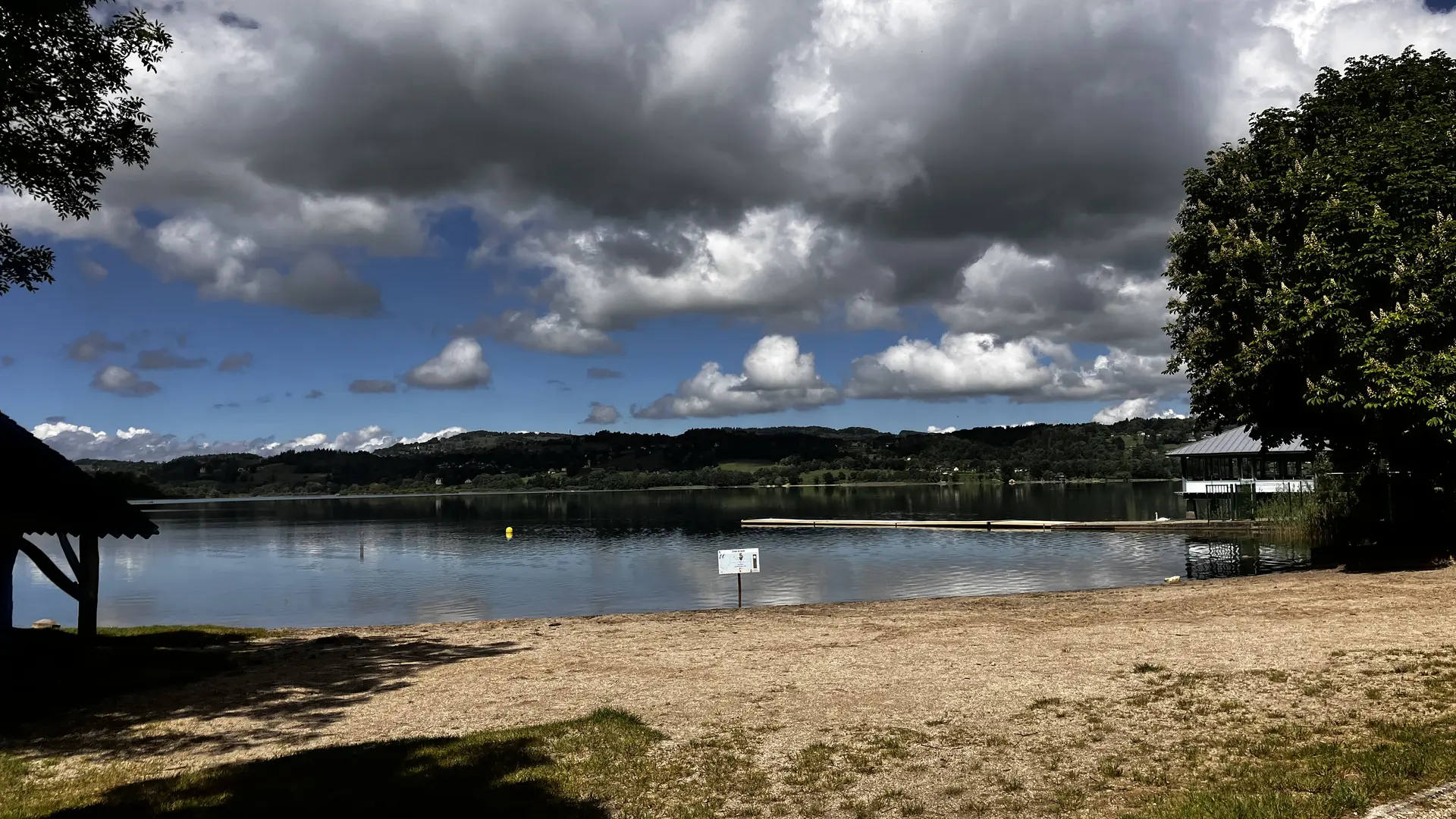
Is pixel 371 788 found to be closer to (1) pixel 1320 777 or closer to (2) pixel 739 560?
(1) pixel 1320 777

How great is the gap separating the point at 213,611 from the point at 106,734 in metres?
31.2

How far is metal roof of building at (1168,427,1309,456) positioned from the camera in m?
51.4

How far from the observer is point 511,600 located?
37438mm

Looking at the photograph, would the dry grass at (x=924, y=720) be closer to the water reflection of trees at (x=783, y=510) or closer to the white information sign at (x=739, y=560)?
the white information sign at (x=739, y=560)

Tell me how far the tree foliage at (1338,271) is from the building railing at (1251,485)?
79.2 feet

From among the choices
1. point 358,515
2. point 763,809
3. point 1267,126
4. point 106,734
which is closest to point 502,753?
point 763,809

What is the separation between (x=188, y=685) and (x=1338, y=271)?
2590 cm

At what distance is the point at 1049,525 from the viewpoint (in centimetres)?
6388

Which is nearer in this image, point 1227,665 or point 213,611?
point 1227,665

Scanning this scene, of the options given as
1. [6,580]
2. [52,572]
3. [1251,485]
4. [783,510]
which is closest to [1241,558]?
[1251,485]

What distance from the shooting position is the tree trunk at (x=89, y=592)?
54.9 feet

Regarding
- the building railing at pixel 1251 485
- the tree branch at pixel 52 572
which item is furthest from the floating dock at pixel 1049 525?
the tree branch at pixel 52 572

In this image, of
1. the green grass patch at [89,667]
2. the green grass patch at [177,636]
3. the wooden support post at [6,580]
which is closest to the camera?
the green grass patch at [89,667]

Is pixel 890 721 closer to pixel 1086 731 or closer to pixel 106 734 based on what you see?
pixel 1086 731
